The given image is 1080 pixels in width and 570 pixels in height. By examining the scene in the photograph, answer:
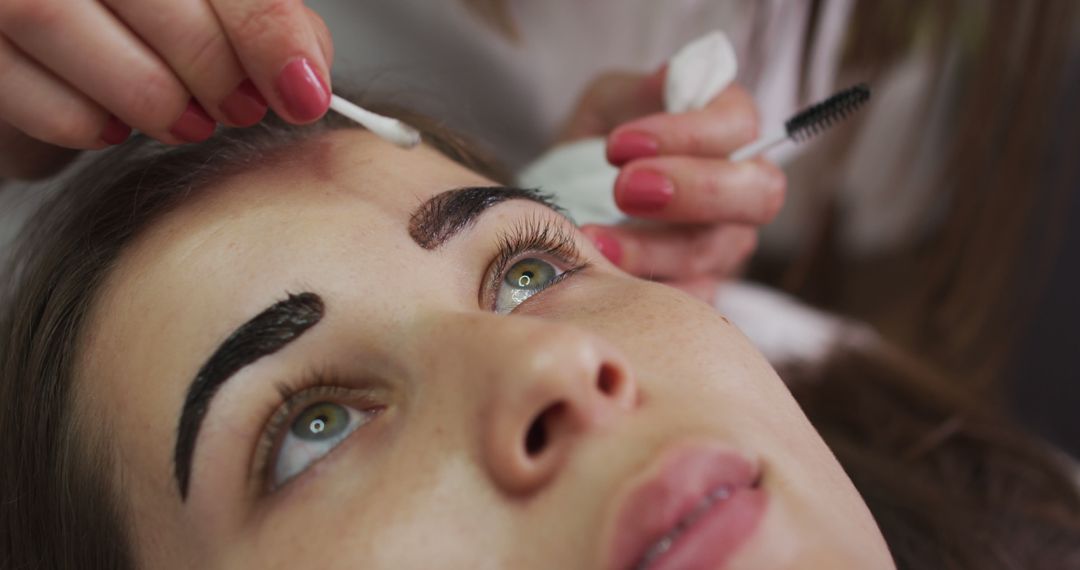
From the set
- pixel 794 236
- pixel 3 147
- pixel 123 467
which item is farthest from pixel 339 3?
pixel 794 236

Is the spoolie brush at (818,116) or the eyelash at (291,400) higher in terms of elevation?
the spoolie brush at (818,116)

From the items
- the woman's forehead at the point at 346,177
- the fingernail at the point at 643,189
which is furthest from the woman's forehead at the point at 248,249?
the fingernail at the point at 643,189

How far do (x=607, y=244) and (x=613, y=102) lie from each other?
0.30 meters

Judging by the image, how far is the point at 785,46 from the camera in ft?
4.43

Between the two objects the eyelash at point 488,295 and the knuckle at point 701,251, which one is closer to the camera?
the eyelash at point 488,295

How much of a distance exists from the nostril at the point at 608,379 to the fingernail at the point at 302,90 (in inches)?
11.6

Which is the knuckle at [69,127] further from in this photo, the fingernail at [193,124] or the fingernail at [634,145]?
the fingernail at [634,145]

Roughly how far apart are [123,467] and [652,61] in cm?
102

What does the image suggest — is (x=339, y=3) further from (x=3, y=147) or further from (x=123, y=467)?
(x=123, y=467)

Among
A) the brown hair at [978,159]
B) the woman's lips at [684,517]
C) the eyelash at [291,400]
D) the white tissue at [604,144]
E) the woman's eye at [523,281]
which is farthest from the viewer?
→ the brown hair at [978,159]

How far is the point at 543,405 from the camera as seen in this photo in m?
0.53

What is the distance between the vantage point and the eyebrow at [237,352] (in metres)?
0.59

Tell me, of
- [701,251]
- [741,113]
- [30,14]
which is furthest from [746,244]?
[30,14]

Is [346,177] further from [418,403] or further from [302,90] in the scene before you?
[418,403]
